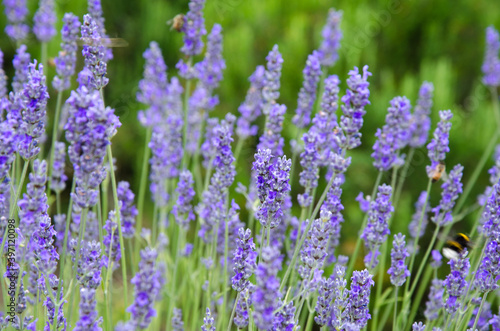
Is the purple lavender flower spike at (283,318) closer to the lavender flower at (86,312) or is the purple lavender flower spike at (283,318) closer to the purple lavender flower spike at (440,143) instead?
the lavender flower at (86,312)

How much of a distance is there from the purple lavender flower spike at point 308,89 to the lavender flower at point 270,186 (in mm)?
753

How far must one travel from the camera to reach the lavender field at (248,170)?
1.58m

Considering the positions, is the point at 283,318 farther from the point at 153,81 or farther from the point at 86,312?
the point at 153,81

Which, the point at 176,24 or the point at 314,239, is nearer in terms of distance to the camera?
the point at 314,239

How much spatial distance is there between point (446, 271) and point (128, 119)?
3.00m

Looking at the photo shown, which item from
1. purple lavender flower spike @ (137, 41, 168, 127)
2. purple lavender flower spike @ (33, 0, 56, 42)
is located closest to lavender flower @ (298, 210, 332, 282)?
purple lavender flower spike @ (137, 41, 168, 127)

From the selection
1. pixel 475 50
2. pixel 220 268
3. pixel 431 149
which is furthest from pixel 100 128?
pixel 475 50

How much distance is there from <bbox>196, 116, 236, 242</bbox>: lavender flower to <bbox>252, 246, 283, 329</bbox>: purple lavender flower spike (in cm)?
67

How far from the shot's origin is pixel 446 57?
469cm

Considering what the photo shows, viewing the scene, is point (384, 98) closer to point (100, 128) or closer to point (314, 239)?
point (314, 239)

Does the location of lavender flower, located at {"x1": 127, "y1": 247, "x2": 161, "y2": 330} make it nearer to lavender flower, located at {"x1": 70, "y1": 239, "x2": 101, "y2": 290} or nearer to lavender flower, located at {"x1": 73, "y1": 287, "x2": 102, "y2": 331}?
lavender flower, located at {"x1": 73, "y1": 287, "x2": 102, "y2": 331}

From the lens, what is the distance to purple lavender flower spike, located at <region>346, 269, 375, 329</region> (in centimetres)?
163

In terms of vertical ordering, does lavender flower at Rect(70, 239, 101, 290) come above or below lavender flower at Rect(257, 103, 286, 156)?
below

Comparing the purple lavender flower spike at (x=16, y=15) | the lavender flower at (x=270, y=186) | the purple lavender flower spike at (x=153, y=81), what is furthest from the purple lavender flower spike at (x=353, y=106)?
the purple lavender flower spike at (x=16, y=15)
